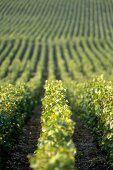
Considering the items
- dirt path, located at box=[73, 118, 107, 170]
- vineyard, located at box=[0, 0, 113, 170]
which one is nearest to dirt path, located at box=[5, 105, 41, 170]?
vineyard, located at box=[0, 0, 113, 170]

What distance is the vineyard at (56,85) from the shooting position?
14081 millimetres

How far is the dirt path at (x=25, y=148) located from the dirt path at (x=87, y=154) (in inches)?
73.7

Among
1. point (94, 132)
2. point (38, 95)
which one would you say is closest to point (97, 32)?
point (38, 95)

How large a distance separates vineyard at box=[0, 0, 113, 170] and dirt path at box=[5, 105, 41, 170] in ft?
0.12

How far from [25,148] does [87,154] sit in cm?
254

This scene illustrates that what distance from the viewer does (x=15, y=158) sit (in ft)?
58.6

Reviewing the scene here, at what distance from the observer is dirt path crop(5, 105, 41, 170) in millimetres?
17000

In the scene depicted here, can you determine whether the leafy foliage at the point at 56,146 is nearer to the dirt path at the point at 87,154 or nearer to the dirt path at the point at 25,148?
the dirt path at the point at 25,148

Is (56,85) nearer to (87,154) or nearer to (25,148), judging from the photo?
(25,148)

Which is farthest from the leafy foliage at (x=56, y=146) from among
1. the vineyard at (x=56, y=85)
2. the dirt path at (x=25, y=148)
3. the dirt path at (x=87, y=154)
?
the dirt path at (x=87, y=154)

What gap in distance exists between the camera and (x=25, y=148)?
19.7 meters

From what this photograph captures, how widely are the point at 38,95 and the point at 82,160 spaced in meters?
16.2

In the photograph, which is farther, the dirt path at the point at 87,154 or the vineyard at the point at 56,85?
the dirt path at the point at 87,154

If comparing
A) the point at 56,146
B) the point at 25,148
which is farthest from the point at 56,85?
the point at 56,146
